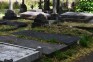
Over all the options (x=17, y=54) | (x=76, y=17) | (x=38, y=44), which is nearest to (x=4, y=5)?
(x=76, y=17)

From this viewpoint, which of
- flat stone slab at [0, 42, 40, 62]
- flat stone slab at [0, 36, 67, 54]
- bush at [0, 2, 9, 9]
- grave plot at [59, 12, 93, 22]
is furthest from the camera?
bush at [0, 2, 9, 9]

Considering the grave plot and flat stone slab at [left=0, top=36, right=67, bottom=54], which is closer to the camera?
flat stone slab at [left=0, top=36, right=67, bottom=54]

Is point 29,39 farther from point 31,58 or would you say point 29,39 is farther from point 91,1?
point 91,1

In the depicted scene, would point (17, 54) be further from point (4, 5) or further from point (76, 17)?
point (4, 5)

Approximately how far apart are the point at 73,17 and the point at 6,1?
1309 centimetres

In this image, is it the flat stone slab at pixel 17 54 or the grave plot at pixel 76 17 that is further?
the grave plot at pixel 76 17

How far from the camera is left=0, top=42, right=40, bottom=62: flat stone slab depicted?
6.71 metres

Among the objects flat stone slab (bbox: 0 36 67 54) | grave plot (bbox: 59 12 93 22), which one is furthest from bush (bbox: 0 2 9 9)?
flat stone slab (bbox: 0 36 67 54)

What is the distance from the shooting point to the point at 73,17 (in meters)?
16.5

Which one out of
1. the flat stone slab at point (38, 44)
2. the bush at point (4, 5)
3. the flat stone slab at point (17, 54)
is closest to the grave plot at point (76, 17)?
the flat stone slab at point (38, 44)

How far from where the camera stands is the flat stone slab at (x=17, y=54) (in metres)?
6.71

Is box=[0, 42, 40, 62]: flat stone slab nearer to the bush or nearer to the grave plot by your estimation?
the grave plot

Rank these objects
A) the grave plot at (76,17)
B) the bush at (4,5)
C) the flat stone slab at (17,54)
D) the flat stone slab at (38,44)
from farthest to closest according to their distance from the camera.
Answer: the bush at (4,5) < the grave plot at (76,17) < the flat stone slab at (38,44) < the flat stone slab at (17,54)

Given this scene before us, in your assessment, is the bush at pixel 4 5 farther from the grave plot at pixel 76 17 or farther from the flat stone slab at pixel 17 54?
the flat stone slab at pixel 17 54
